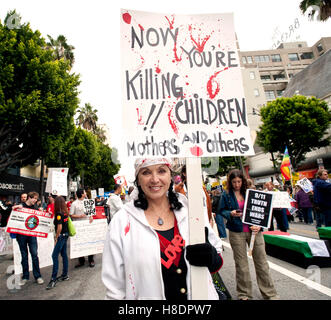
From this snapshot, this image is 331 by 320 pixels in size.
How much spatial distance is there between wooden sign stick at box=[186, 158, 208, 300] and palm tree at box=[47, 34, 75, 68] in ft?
83.8

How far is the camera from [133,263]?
152 cm

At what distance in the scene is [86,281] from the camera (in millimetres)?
4840

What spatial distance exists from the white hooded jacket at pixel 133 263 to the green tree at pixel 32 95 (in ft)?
39.8

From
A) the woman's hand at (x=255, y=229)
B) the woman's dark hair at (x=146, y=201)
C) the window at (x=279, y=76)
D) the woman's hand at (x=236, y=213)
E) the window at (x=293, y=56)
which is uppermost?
the window at (x=293, y=56)

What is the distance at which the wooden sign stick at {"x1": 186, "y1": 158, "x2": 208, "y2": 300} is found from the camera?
143 cm

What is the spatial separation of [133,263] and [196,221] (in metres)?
0.51

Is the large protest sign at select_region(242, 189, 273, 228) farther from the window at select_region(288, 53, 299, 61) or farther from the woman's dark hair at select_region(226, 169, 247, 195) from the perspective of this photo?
the window at select_region(288, 53, 299, 61)

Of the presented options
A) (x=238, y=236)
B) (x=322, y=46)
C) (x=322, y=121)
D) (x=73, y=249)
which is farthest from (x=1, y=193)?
(x=322, y=46)

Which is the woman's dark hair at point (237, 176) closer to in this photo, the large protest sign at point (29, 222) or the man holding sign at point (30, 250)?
the large protest sign at point (29, 222)

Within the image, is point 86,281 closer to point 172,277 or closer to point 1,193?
point 172,277

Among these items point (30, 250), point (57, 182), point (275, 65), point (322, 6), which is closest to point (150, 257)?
point (30, 250)

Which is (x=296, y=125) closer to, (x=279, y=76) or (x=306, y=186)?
(x=306, y=186)

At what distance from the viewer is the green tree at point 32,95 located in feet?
36.8

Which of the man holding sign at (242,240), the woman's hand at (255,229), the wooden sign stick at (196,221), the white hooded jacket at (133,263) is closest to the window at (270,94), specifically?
the man holding sign at (242,240)
